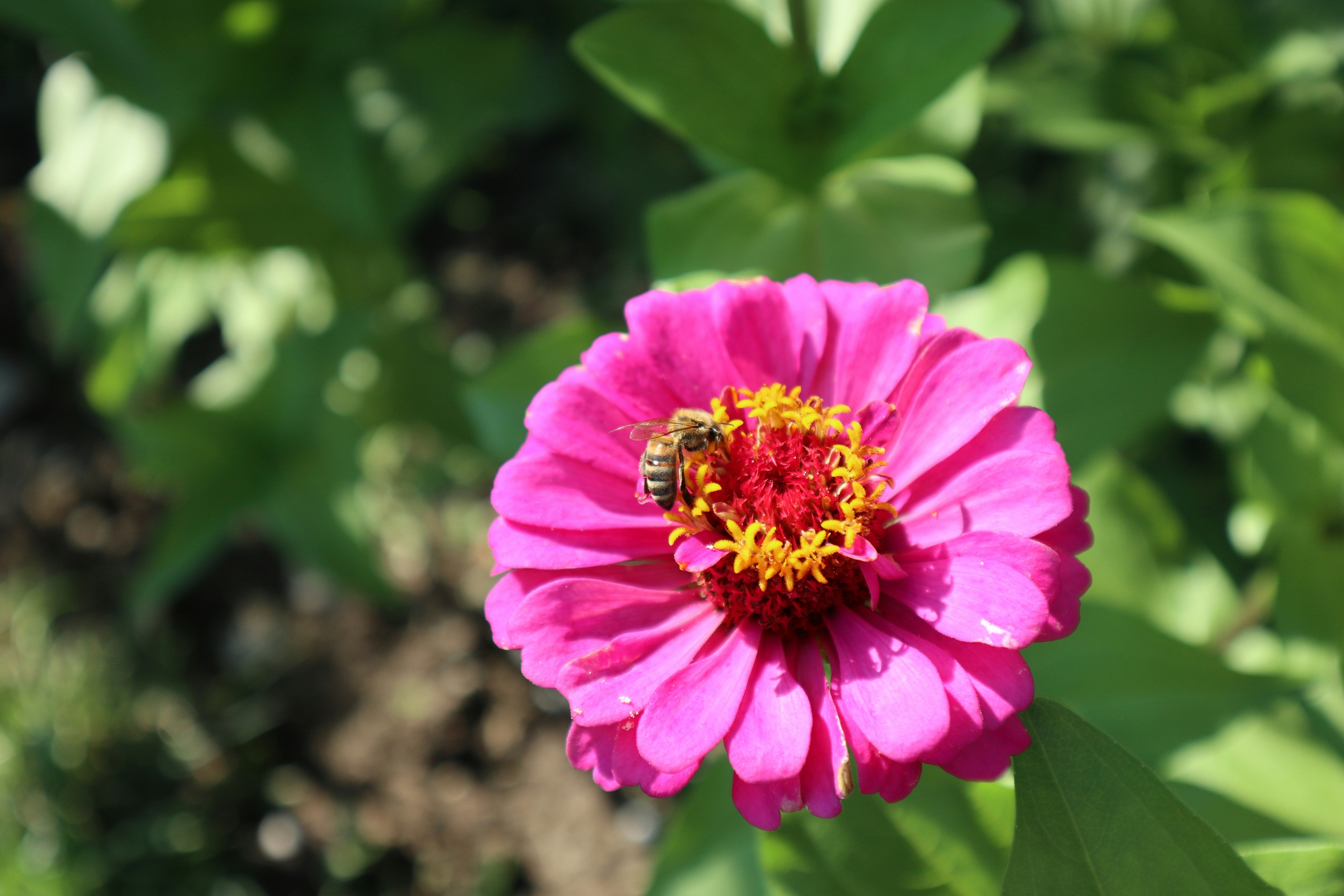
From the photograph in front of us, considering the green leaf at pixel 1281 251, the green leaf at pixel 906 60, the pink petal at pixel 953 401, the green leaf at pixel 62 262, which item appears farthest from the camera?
the green leaf at pixel 62 262

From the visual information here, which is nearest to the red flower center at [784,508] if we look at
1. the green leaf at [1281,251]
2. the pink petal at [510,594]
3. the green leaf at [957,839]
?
the pink petal at [510,594]

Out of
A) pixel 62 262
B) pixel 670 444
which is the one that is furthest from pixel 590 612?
pixel 62 262

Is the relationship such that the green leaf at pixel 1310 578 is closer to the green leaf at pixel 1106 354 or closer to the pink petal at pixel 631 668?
the green leaf at pixel 1106 354

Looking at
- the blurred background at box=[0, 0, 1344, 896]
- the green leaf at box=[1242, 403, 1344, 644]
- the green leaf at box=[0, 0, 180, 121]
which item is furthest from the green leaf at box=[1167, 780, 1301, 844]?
the green leaf at box=[0, 0, 180, 121]

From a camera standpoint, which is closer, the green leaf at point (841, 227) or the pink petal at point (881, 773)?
the pink petal at point (881, 773)

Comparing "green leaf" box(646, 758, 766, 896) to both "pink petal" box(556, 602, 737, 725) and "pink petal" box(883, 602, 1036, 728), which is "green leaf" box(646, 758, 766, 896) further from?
"pink petal" box(883, 602, 1036, 728)
